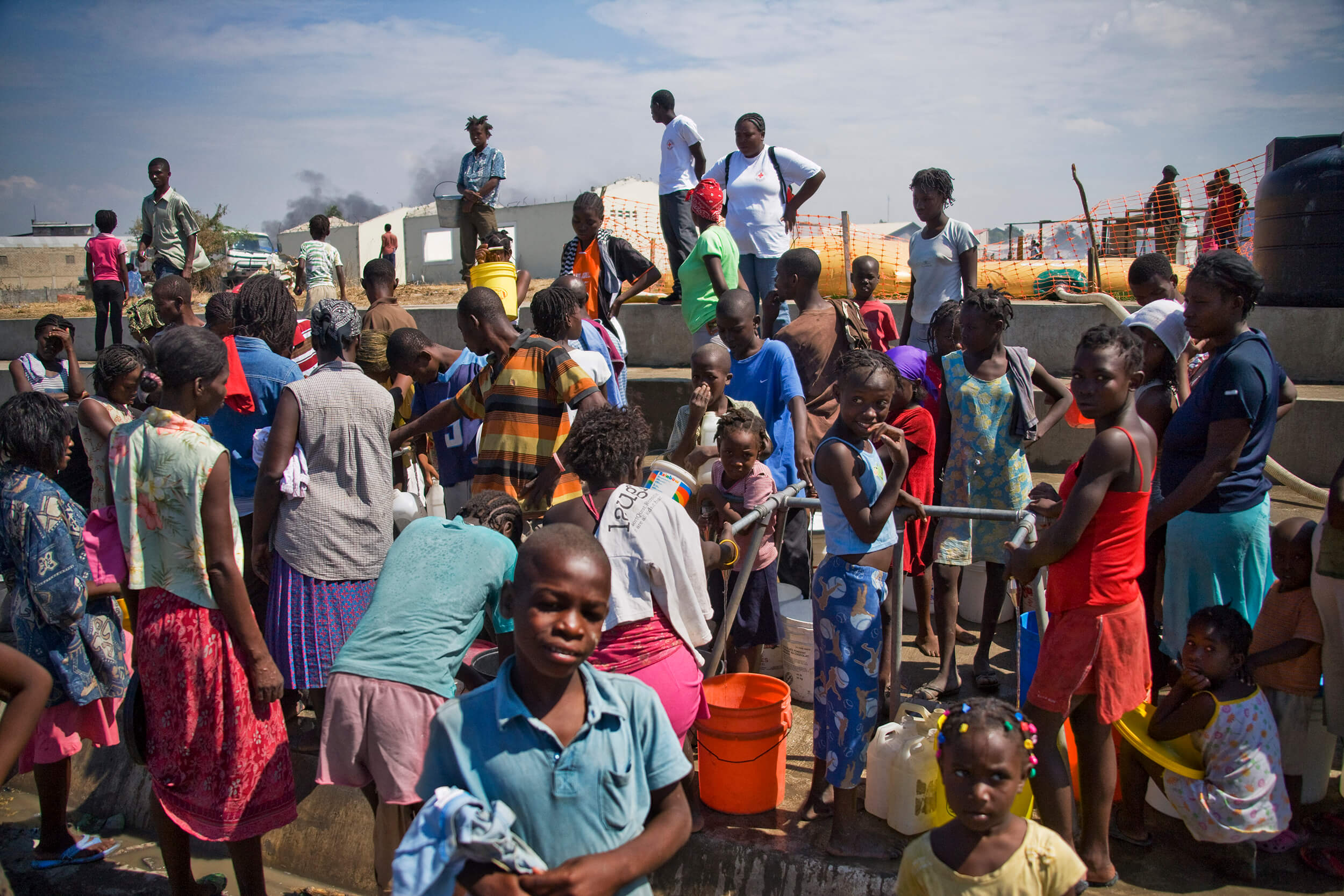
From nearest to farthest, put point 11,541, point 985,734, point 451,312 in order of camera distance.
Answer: point 985,734 → point 11,541 → point 451,312

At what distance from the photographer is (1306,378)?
8.68 meters

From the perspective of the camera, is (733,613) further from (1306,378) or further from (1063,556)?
(1306,378)

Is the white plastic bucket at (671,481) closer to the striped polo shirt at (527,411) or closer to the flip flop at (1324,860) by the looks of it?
the striped polo shirt at (527,411)

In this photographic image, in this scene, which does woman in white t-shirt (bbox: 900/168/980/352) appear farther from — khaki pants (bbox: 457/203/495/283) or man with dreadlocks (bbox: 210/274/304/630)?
khaki pants (bbox: 457/203/495/283)

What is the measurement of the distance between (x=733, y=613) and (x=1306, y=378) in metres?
7.76

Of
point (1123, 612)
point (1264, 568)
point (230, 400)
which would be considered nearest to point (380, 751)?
point (230, 400)

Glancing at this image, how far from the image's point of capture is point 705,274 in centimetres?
692

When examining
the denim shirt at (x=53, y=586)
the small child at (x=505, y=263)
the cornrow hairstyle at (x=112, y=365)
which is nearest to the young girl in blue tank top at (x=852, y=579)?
the denim shirt at (x=53, y=586)

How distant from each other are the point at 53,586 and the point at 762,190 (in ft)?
19.5

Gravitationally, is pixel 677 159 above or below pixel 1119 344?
above

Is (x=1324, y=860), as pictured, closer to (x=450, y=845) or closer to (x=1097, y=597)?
(x=1097, y=597)

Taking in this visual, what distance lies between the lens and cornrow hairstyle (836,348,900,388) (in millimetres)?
3322

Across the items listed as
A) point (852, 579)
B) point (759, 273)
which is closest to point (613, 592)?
point (852, 579)

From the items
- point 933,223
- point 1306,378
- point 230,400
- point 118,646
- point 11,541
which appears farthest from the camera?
point 1306,378
